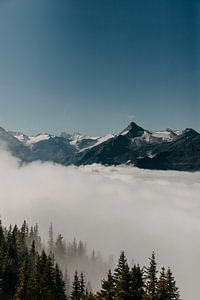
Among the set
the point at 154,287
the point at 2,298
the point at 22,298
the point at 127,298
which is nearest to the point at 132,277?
the point at 127,298

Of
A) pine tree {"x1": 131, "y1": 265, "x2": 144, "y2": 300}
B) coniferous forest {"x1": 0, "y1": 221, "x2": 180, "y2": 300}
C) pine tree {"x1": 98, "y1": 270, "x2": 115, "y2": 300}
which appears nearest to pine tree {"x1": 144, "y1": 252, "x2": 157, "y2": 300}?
coniferous forest {"x1": 0, "y1": 221, "x2": 180, "y2": 300}

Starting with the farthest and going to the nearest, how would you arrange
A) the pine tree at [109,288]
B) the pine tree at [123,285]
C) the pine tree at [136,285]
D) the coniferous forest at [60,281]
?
the pine tree at [109,288] → the coniferous forest at [60,281] → the pine tree at [136,285] → the pine tree at [123,285]

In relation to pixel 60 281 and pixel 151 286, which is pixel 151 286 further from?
pixel 60 281

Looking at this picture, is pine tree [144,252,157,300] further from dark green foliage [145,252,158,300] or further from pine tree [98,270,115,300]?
pine tree [98,270,115,300]

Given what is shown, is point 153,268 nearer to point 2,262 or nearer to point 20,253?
point 2,262

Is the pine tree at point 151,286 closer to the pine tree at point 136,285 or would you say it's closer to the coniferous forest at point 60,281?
the coniferous forest at point 60,281

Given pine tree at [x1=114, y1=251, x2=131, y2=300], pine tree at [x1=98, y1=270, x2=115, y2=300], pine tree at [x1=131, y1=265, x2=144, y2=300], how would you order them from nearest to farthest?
pine tree at [x1=114, y1=251, x2=131, y2=300]
pine tree at [x1=131, y1=265, x2=144, y2=300]
pine tree at [x1=98, y1=270, x2=115, y2=300]

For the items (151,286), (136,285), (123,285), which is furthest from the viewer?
(151,286)

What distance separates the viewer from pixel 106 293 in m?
71.1

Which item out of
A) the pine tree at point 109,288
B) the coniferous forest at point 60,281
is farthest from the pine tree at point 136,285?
the pine tree at point 109,288

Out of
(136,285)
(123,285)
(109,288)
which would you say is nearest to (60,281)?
(109,288)

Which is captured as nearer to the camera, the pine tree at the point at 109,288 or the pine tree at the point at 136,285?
the pine tree at the point at 136,285

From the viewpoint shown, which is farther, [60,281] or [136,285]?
[60,281]

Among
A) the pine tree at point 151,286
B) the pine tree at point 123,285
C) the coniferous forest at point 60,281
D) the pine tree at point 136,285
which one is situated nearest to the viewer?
the pine tree at point 123,285
